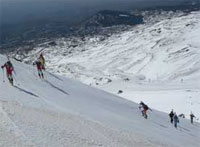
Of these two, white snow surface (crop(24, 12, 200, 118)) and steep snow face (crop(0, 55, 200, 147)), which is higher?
steep snow face (crop(0, 55, 200, 147))

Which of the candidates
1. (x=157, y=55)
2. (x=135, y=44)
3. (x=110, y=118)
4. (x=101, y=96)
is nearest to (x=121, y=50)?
(x=135, y=44)

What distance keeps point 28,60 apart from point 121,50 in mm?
42996

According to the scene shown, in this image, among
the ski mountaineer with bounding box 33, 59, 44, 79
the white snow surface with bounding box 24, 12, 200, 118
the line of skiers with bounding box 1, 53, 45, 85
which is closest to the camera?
the line of skiers with bounding box 1, 53, 45, 85

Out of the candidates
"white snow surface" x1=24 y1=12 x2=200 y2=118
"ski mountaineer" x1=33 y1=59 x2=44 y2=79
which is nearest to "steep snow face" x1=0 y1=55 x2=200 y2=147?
"ski mountaineer" x1=33 y1=59 x2=44 y2=79

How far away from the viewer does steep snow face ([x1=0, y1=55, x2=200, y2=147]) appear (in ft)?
57.9

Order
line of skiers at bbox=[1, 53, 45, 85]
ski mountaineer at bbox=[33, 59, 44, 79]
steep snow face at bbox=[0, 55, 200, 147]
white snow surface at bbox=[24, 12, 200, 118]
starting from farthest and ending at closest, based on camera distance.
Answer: white snow surface at bbox=[24, 12, 200, 118]
ski mountaineer at bbox=[33, 59, 44, 79]
line of skiers at bbox=[1, 53, 45, 85]
steep snow face at bbox=[0, 55, 200, 147]

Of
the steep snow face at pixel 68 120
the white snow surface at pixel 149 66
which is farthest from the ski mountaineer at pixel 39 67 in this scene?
the white snow surface at pixel 149 66

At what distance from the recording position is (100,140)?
18969 millimetres

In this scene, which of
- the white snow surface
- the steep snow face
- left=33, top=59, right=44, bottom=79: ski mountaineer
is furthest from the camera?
the white snow surface

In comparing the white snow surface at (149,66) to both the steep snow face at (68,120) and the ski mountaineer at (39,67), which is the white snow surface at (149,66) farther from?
the ski mountaineer at (39,67)

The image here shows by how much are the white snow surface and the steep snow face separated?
31114mm

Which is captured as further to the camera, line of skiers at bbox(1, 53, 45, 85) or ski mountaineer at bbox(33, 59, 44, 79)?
ski mountaineer at bbox(33, 59, 44, 79)

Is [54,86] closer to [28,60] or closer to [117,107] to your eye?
[117,107]

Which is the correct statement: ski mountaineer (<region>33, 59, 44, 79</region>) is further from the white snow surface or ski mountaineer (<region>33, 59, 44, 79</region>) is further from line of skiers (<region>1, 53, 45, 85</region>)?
the white snow surface
